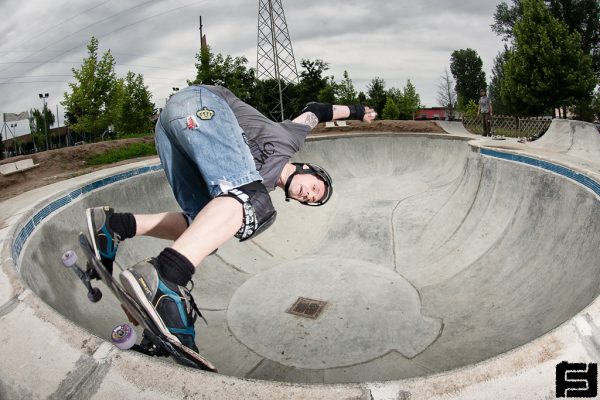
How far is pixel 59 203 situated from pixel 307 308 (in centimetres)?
408

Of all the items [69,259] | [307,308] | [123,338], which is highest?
[69,259]

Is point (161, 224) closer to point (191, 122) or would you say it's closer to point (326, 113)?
point (191, 122)

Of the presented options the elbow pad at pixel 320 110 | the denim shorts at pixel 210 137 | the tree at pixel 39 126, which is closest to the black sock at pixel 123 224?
the denim shorts at pixel 210 137

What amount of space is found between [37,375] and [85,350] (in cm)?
23

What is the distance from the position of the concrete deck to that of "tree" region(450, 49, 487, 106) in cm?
7266

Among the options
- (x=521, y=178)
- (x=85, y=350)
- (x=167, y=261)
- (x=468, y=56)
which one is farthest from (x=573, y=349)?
(x=468, y=56)

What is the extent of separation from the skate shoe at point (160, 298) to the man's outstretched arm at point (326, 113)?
190 cm

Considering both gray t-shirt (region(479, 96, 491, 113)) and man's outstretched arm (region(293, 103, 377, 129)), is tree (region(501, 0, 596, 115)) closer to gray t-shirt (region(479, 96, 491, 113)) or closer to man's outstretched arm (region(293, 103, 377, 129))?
gray t-shirt (region(479, 96, 491, 113))

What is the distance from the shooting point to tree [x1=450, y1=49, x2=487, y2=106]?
74.5 meters

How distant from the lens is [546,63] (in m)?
25.3

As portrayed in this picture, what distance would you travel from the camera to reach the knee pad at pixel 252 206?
2.41 meters

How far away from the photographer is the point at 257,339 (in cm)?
530

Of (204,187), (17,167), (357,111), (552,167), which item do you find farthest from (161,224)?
(17,167)

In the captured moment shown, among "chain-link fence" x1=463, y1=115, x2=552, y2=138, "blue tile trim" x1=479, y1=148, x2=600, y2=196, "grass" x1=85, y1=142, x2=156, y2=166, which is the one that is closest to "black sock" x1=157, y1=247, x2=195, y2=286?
"blue tile trim" x1=479, y1=148, x2=600, y2=196
